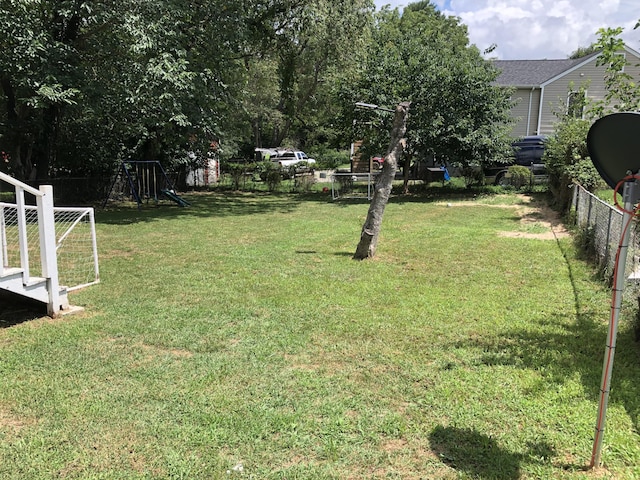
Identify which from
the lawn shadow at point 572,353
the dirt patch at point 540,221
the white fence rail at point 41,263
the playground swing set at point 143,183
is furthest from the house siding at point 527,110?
the white fence rail at point 41,263

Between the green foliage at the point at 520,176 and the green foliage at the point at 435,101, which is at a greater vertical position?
the green foliage at the point at 435,101

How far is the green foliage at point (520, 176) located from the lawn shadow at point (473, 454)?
56.2 ft

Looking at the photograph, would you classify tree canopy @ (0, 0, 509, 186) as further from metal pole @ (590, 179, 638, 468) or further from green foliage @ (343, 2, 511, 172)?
metal pole @ (590, 179, 638, 468)

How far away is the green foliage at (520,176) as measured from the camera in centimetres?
1822

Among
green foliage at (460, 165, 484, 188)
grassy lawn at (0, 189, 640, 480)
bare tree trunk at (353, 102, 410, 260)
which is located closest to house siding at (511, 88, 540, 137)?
green foliage at (460, 165, 484, 188)

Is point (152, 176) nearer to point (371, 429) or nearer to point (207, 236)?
point (207, 236)

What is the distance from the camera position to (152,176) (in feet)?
62.1

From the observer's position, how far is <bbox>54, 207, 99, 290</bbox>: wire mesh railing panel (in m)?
6.31

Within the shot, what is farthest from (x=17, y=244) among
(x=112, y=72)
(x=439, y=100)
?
(x=439, y=100)

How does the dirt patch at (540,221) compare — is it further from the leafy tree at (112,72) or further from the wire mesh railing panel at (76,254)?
the leafy tree at (112,72)

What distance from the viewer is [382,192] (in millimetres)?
8188

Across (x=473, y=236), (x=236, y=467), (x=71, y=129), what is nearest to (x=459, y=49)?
(x=473, y=236)

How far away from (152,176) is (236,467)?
58.5ft

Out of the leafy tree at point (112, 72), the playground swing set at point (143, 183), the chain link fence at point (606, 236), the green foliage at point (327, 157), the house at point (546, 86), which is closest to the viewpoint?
the chain link fence at point (606, 236)
